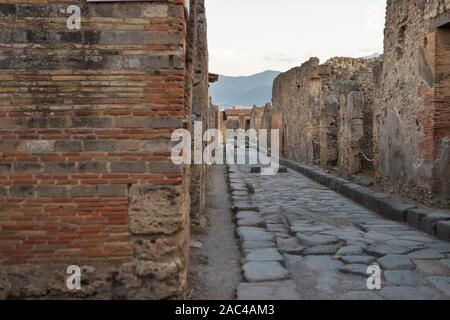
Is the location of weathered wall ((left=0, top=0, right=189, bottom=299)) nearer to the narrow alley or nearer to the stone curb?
the narrow alley

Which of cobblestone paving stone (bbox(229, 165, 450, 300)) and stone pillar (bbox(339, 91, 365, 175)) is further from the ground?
stone pillar (bbox(339, 91, 365, 175))

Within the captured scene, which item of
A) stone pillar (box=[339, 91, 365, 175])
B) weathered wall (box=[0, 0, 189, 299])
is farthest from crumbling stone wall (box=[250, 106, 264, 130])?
weathered wall (box=[0, 0, 189, 299])

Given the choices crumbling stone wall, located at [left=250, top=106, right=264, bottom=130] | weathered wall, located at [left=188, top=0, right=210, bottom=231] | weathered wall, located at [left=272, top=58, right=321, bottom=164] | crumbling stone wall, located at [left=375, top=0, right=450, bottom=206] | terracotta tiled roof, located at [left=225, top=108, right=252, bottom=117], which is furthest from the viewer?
terracotta tiled roof, located at [left=225, top=108, right=252, bottom=117]

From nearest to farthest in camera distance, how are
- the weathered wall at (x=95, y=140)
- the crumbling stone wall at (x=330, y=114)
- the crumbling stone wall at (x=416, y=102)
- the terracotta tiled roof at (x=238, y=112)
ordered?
the weathered wall at (x=95, y=140) → the crumbling stone wall at (x=416, y=102) → the crumbling stone wall at (x=330, y=114) → the terracotta tiled roof at (x=238, y=112)

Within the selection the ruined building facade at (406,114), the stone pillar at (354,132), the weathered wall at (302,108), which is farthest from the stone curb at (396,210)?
the weathered wall at (302,108)

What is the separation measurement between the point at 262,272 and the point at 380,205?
461 centimetres

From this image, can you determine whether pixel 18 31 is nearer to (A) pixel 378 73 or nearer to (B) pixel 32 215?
(B) pixel 32 215

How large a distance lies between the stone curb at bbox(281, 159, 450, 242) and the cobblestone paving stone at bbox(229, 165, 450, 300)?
5.5 inches

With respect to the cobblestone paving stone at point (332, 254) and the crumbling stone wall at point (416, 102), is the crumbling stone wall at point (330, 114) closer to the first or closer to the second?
the crumbling stone wall at point (416, 102)

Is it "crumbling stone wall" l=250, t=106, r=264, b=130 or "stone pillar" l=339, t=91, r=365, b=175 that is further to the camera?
"crumbling stone wall" l=250, t=106, r=264, b=130

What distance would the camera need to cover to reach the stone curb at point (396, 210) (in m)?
6.71

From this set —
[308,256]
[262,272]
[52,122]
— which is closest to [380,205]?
[308,256]

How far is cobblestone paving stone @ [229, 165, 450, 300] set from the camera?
4492 millimetres

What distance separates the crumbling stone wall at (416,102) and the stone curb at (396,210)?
0.52m
